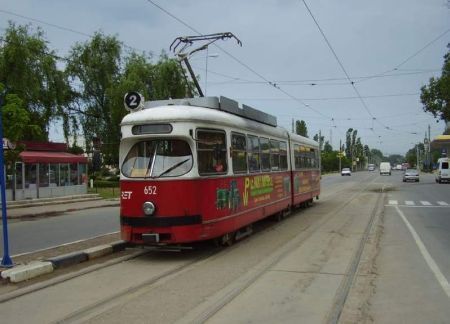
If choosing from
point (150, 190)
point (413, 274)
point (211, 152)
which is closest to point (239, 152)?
point (211, 152)

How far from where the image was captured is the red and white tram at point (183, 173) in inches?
395

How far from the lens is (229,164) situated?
449 inches

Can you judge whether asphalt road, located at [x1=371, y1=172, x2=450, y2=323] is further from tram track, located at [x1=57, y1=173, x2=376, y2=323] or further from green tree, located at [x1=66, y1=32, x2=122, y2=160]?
green tree, located at [x1=66, y1=32, x2=122, y2=160]

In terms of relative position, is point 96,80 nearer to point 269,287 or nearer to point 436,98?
point 436,98

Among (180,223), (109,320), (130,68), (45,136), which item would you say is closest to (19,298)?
(109,320)

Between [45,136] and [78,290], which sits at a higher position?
[45,136]

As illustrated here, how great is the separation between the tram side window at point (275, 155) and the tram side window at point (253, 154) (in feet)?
5.09

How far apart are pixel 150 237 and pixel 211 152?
209 centimetres

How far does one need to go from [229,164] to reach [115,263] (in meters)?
3.13

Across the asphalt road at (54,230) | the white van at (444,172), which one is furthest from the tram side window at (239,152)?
the white van at (444,172)

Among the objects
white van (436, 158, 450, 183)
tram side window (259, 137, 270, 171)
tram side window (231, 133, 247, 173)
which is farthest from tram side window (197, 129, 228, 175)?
white van (436, 158, 450, 183)

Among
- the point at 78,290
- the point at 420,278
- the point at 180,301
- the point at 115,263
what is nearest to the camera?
the point at 180,301

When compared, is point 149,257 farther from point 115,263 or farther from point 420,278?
point 420,278

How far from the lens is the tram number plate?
1000cm
